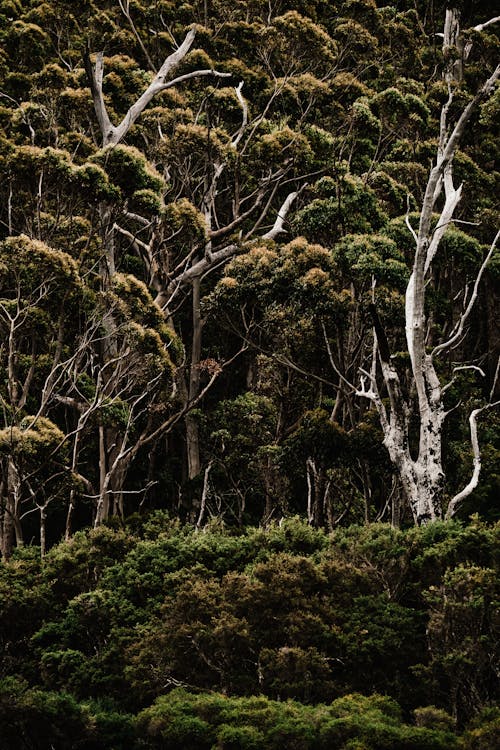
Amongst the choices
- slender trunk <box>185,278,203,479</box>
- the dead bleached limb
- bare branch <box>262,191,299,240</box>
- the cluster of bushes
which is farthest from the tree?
the dead bleached limb

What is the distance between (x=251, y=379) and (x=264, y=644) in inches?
525

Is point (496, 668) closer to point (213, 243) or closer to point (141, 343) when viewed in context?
point (141, 343)

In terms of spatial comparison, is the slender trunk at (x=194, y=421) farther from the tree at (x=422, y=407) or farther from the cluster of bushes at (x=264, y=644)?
the cluster of bushes at (x=264, y=644)

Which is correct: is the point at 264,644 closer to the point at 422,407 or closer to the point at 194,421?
the point at 422,407

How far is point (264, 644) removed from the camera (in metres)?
12.1

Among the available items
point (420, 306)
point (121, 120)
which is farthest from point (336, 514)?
point (121, 120)

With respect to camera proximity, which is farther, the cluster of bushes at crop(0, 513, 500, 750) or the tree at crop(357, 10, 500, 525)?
the tree at crop(357, 10, 500, 525)

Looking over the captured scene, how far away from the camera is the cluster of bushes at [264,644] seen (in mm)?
10578

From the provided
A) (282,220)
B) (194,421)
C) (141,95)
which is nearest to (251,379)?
(194,421)

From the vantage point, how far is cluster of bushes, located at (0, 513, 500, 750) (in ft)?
34.7

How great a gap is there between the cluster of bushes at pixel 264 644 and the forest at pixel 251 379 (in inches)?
1.4

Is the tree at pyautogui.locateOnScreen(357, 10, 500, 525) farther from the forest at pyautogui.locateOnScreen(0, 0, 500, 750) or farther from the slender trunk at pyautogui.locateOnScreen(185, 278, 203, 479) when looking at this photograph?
the slender trunk at pyautogui.locateOnScreen(185, 278, 203, 479)

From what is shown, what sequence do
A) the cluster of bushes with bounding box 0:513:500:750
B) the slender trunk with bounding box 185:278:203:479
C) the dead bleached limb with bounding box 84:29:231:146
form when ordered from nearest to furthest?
the cluster of bushes with bounding box 0:513:500:750 < the dead bleached limb with bounding box 84:29:231:146 < the slender trunk with bounding box 185:278:203:479

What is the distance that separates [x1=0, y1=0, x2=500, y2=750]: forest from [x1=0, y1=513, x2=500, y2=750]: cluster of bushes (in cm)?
4
